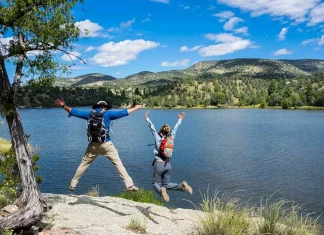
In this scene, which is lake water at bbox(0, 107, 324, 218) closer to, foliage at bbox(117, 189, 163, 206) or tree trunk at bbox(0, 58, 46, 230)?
foliage at bbox(117, 189, 163, 206)

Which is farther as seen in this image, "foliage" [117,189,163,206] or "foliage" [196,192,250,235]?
"foliage" [117,189,163,206]

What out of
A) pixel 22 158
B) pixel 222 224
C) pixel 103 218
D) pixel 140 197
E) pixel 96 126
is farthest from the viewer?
pixel 140 197

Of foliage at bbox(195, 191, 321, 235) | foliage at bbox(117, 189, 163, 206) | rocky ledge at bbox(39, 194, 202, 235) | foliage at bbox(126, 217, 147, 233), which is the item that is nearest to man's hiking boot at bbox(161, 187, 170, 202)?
rocky ledge at bbox(39, 194, 202, 235)

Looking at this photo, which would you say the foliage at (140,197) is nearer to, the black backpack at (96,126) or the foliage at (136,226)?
the foliage at (136,226)

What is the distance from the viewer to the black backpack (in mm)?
10688

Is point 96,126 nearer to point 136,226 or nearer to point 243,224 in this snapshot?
point 136,226

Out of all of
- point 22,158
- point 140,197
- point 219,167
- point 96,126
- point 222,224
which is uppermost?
point 96,126

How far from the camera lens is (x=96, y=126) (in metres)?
10.7

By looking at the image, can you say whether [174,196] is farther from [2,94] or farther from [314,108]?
[314,108]

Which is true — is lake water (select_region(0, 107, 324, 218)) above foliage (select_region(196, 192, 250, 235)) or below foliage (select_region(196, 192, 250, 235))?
below

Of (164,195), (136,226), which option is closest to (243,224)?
(164,195)

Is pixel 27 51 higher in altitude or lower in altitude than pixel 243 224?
higher

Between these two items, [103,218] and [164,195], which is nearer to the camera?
[103,218]

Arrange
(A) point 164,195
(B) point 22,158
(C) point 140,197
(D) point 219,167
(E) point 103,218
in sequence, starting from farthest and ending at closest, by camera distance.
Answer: (D) point 219,167, (C) point 140,197, (A) point 164,195, (E) point 103,218, (B) point 22,158
